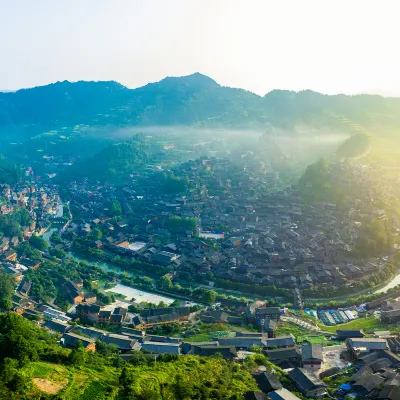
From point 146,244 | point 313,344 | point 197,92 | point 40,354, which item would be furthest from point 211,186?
point 197,92

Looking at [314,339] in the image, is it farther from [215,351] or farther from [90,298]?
[90,298]

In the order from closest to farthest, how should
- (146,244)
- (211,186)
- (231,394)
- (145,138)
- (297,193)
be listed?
(231,394) < (146,244) < (297,193) < (211,186) < (145,138)

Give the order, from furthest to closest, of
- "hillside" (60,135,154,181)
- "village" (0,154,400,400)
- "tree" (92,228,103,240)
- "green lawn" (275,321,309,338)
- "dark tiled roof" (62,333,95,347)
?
1. "hillside" (60,135,154,181)
2. "tree" (92,228,103,240)
3. "green lawn" (275,321,309,338)
4. "dark tiled roof" (62,333,95,347)
5. "village" (0,154,400,400)

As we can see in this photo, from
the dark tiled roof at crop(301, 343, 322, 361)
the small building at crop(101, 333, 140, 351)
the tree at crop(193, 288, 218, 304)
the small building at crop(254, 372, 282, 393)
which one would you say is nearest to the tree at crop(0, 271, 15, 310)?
the small building at crop(101, 333, 140, 351)

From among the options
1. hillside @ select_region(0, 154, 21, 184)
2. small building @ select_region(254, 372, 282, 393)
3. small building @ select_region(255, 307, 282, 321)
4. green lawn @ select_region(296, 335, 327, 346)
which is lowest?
green lawn @ select_region(296, 335, 327, 346)

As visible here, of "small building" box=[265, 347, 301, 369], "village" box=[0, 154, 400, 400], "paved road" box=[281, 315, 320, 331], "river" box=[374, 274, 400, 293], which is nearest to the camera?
"small building" box=[265, 347, 301, 369]

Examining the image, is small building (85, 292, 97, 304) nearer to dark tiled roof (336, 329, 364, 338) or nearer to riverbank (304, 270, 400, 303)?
riverbank (304, 270, 400, 303)

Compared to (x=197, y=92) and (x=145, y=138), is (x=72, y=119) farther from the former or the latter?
(x=145, y=138)

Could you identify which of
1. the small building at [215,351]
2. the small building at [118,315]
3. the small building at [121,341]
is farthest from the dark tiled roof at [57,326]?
the small building at [215,351]

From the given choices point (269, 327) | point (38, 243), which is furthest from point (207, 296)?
point (38, 243)
